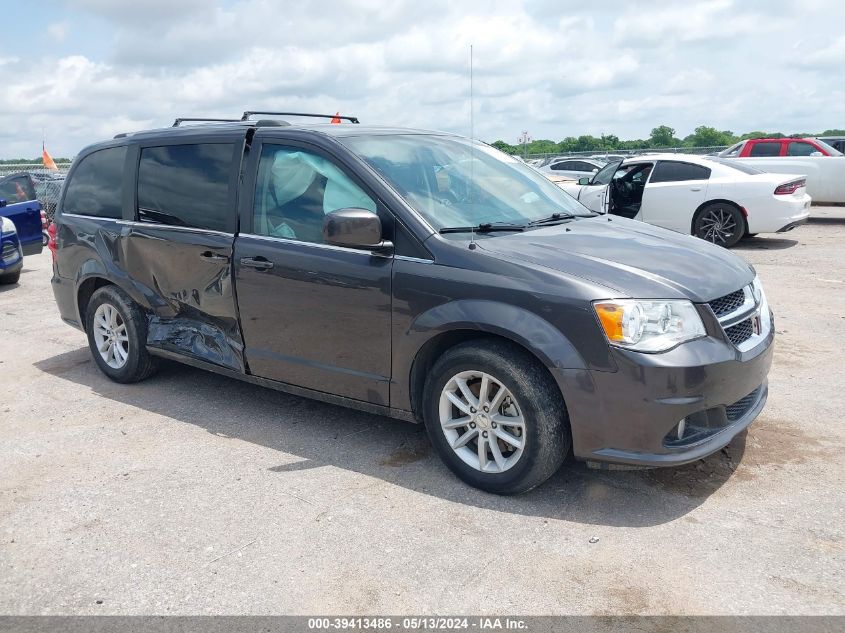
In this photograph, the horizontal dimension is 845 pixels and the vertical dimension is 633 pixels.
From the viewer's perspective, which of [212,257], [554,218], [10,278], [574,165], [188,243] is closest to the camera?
[554,218]

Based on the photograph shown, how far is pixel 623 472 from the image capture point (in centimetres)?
414

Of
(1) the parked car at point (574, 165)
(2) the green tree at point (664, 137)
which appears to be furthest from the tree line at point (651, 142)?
(1) the parked car at point (574, 165)

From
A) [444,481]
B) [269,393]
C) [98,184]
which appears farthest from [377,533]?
[98,184]

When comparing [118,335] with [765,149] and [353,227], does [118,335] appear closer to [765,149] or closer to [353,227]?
[353,227]

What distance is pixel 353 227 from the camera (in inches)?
156

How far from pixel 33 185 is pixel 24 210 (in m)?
0.76

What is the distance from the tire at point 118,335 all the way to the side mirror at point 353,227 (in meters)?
2.28

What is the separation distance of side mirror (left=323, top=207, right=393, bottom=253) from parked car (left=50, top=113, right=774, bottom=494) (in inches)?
0.5

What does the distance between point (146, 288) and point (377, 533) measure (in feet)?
9.38

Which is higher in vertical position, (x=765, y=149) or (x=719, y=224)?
(x=765, y=149)

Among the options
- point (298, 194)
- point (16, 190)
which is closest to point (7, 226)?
point (16, 190)

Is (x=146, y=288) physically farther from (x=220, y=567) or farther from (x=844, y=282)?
(x=844, y=282)

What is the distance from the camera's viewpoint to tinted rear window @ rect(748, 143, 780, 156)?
1730 centimetres

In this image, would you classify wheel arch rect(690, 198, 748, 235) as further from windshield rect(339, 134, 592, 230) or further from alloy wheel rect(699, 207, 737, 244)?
windshield rect(339, 134, 592, 230)
